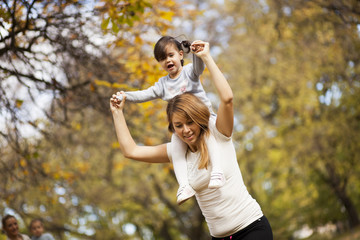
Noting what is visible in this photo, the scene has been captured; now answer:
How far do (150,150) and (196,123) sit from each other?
47 centimetres

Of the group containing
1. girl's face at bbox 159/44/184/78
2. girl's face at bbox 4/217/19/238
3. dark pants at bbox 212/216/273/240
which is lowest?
dark pants at bbox 212/216/273/240

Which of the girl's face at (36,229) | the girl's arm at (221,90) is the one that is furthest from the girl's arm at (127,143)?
the girl's face at (36,229)

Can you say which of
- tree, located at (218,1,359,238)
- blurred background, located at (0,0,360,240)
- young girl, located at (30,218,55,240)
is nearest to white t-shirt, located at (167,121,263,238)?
young girl, located at (30,218,55,240)

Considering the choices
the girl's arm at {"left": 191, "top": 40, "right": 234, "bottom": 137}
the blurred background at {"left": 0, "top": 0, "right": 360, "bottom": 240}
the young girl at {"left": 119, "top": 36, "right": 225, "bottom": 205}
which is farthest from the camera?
the blurred background at {"left": 0, "top": 0, "right": 360, "bottom": 240}

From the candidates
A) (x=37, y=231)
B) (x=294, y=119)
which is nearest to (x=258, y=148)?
(x=294, y=119)

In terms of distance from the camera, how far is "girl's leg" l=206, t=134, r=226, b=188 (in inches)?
99.0

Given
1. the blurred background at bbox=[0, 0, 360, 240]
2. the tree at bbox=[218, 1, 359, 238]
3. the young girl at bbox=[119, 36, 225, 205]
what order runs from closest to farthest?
the young girl at bbox=[119, 36, 225, 205]
the blurred background at bbox=[0, 0, 360, 240]
the tree at bbox=[218, 1, 359, 238]

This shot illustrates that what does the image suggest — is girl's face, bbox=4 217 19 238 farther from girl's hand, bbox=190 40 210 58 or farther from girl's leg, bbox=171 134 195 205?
girl's hand, bbox=190 40 210 58

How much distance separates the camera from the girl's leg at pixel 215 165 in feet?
8.25

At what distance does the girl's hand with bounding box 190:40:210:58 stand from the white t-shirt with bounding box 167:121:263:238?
461mm

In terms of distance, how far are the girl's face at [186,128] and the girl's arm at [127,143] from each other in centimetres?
32

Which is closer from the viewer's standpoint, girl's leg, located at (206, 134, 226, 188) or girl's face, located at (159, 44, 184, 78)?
girl's leg, located at (206, 134, 226, 188)

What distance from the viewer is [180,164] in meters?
2.82

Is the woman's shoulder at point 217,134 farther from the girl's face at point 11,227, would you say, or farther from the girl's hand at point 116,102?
the girl's face at point 11,227
